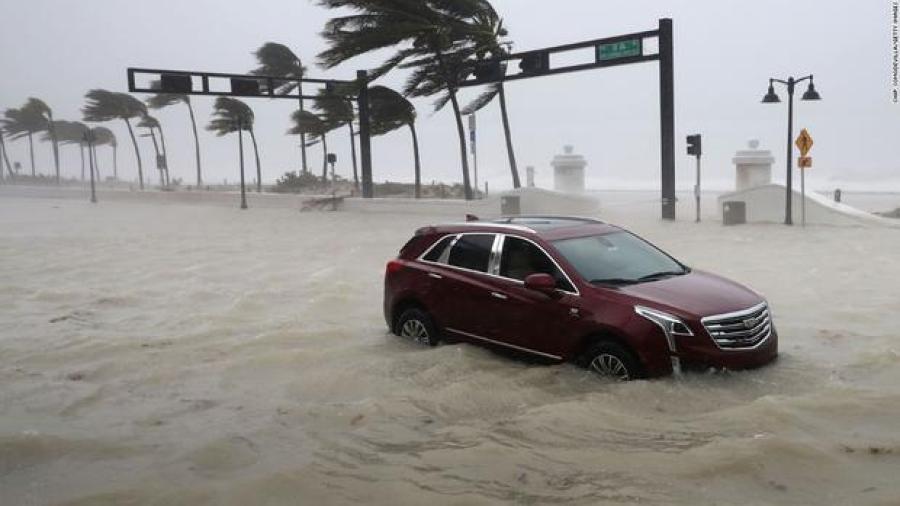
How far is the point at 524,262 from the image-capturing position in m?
7.54

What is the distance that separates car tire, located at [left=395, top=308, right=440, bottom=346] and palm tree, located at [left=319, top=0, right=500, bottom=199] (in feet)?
Result: 65.8

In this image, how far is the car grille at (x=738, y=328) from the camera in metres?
6.49

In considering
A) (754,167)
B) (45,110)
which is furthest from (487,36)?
(45,110)

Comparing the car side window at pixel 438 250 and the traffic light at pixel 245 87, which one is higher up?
the traffic light at pixel 245 87

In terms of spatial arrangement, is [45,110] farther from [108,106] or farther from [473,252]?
A: [473,252]

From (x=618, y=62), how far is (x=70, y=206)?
30.0m

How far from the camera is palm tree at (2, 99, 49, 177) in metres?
69.2

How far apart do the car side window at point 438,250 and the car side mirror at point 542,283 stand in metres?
1.40

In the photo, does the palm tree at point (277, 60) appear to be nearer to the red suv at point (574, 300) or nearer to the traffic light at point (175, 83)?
the traffic light at point (175, 83)

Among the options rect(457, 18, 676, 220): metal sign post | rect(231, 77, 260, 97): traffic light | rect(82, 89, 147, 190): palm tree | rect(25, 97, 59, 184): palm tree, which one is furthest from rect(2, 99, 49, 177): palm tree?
rect(457, 18, 676, 220): metal sign post

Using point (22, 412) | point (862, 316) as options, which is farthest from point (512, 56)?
point (22, 412)

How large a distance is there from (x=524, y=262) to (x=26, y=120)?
2866 inches

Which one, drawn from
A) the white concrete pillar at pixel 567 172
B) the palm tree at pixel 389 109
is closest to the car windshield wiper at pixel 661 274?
the palm tree at pixel 389 109

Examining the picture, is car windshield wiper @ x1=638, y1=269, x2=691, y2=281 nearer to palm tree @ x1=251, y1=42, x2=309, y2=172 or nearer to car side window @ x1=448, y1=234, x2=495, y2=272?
car side window @ x1=448, y1=234, x2=495, y2=272
